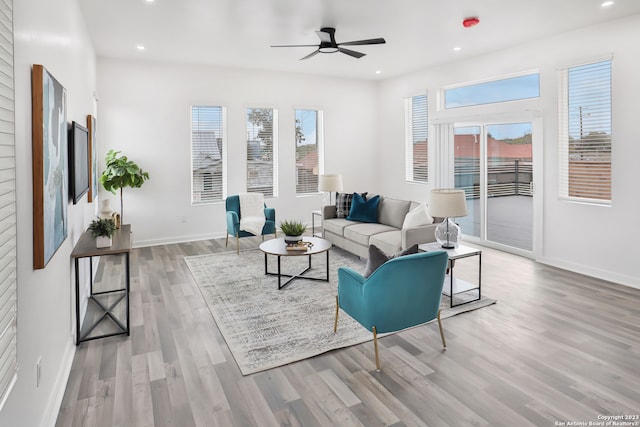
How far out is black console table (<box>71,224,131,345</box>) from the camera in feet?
11.0

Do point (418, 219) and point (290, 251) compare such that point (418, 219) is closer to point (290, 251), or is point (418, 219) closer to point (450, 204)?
point (450, 204)

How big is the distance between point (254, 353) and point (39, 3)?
105 inches

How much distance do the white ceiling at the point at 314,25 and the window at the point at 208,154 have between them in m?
0.99

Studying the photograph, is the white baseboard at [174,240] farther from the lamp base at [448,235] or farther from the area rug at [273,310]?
the lamp base at [448,235]

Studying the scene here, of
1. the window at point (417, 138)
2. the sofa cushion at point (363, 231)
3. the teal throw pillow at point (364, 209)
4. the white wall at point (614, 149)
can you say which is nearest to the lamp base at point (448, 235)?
the sofa cushion at point (363, 231)

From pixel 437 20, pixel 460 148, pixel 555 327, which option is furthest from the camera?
pixel 460 148

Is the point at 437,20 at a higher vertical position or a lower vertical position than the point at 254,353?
higher

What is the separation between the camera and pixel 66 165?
3.09 m

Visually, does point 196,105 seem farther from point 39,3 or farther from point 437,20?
point 39,3

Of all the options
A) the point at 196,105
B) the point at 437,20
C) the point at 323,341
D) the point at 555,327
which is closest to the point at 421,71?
the point at 437,20

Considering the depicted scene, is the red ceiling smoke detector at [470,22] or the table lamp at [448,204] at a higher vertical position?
the red ceiling smoke detector at [470,22]

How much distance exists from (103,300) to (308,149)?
5101 millimetres

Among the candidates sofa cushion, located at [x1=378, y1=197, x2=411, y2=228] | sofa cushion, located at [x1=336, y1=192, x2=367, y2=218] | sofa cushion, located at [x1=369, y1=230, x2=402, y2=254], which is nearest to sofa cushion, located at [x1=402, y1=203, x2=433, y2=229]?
sofa cushion, located at [x1=369, y1=230, x2=402, y2=254]

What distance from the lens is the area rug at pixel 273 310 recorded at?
10.7 ft
